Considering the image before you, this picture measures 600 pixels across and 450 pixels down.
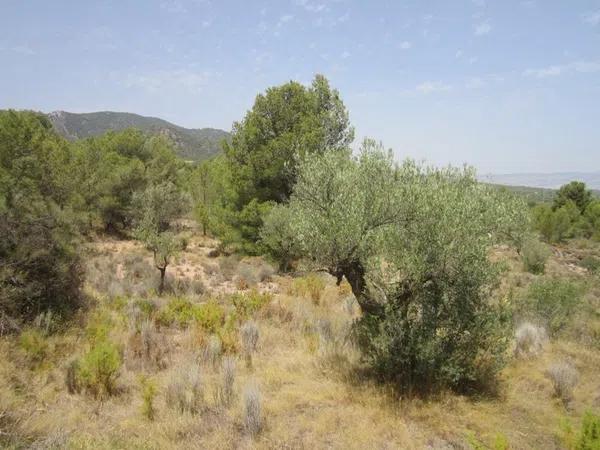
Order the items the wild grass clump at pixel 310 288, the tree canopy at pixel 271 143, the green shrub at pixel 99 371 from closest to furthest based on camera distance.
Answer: the green shrub at pixel 99 371 → the wild grass clump at pixel 310 288 → the tree canopy at pixel 271 143

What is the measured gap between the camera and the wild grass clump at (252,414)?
542 cm

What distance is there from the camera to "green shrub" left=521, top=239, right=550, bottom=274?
92.6 feet

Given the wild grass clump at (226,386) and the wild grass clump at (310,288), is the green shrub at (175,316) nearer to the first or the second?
the wild grass clump at (226,386)

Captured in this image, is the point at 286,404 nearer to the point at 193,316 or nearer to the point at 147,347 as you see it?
the point at 147,347

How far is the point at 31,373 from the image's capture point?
6762mm

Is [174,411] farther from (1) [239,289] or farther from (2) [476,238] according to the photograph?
(1) [239,289]

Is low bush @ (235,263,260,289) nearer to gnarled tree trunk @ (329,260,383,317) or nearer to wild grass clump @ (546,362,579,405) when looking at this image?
gnarled tree trunk @ (329,260,383,317)

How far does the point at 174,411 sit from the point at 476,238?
5.66 m

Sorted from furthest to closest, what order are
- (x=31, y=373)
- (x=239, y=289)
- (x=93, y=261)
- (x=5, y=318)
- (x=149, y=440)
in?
1. (x=93, y=261)
2. (x=239, y=289)
3. (x=5, y=318)
4. (x=31, y=373)
5. (x=149, y=440)

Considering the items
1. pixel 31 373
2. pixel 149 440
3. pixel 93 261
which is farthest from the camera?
pixel 93 261

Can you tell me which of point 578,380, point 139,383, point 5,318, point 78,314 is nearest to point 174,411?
point 139,383

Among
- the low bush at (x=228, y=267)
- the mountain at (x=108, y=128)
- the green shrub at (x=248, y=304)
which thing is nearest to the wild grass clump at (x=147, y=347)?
the green shrub at (x=248, y=304)

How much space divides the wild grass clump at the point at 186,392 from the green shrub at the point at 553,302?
967 cm

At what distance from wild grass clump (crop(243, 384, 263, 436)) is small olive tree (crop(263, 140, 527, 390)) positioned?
228 cm
